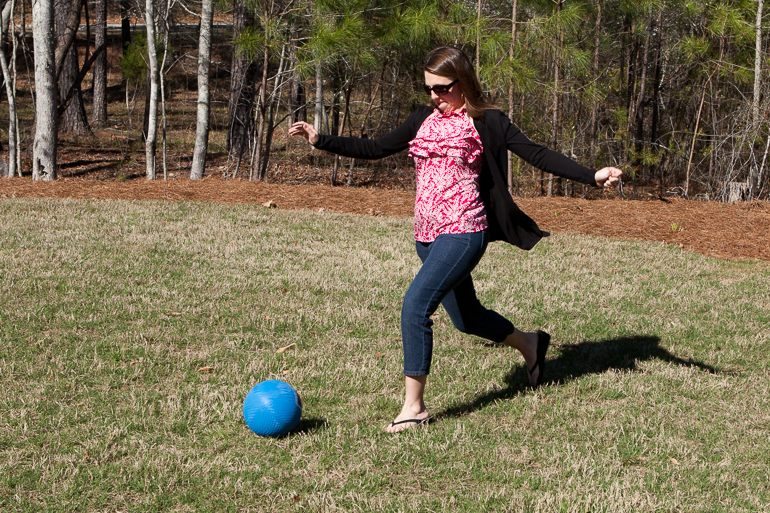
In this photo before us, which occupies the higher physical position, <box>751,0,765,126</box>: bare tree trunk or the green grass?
<box>751,0,765,126</box>: bare tree trunk

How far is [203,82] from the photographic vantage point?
1420 cm

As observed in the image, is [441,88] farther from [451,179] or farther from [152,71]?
[152,71]

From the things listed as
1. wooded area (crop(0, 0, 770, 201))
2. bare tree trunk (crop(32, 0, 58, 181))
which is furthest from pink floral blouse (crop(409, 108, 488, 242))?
bare tree trunk (crop(32, 0, 58, 181))

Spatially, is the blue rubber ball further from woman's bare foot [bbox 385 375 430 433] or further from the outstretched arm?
the outstretched arm

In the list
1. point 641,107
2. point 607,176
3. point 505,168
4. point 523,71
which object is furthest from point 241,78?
point 607,176

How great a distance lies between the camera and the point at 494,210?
13.5ft

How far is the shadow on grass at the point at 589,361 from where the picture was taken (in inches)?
195

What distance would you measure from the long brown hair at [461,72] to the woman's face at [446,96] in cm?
2

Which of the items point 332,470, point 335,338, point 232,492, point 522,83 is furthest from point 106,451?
point 522,83

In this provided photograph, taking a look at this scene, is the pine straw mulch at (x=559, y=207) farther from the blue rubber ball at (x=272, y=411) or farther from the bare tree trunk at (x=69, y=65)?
the blue rubber ball at (x=272, y=411)

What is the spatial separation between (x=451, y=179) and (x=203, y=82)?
447 inches

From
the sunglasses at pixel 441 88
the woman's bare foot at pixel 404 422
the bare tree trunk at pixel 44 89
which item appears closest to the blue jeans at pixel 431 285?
the woman's bare foot at pixel 404 422

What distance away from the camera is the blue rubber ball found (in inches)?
156

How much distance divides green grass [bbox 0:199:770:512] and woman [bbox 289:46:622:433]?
25.2 inches
